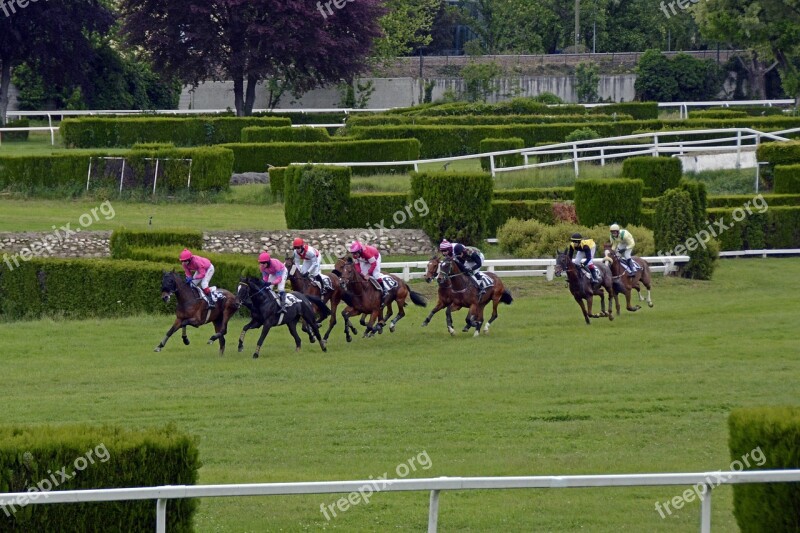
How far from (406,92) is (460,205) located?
3206cm

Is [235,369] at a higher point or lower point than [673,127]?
lower

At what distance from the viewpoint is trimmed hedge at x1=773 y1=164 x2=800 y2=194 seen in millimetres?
29641

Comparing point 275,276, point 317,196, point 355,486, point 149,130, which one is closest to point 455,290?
point 275,276

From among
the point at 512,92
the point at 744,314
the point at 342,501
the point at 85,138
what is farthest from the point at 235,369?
the point at 512,92

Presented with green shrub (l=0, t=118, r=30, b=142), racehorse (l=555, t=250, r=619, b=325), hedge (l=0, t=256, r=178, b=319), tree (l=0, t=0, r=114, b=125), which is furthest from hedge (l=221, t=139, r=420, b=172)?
racehorse (l=555, t=250, r=619, b=325)

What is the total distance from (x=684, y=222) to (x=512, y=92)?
32.9m

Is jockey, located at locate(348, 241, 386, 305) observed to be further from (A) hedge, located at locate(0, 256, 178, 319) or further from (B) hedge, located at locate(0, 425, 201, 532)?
(B) hedge, located at locate(0, 425, 201, 532)

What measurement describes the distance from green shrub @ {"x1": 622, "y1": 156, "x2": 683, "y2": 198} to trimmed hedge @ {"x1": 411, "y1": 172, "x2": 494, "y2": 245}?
15.7 feet

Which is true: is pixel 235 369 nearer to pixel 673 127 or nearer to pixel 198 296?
pixel 198 296

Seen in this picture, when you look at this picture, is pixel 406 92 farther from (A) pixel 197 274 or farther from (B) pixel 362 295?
(A) pixel 197 274

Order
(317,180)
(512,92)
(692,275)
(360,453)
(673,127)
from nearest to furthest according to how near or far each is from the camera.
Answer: (360,453) < (692,275) < (317,180) < (673,127) < (512,92)

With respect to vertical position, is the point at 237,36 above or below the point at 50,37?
above

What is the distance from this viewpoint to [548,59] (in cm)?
5856

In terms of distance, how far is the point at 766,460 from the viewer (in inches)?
287
